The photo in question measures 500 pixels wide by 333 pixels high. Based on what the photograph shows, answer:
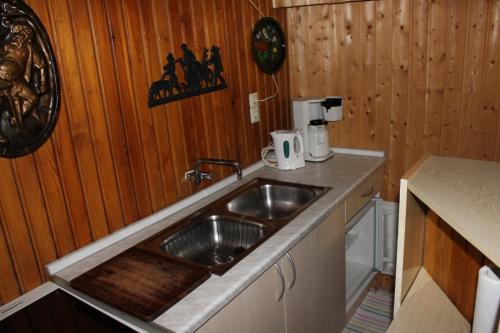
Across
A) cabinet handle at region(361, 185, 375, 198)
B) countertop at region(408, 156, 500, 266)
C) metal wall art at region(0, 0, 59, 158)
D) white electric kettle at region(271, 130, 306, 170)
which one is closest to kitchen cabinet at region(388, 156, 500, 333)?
countertop at region(408, 156, 500, 266)

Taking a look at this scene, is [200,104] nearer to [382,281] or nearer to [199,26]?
[199,26]

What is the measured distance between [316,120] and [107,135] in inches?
49.8

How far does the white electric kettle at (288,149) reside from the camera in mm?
2254

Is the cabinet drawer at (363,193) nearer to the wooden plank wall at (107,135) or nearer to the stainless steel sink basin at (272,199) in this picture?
the stainless steel sink basin at (272,199)

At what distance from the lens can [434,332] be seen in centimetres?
119

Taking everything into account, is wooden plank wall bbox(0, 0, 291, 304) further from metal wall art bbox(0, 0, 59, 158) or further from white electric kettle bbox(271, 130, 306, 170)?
white electric kettle bbox(271, 130, 306, 170)

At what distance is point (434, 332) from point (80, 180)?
4.20ft

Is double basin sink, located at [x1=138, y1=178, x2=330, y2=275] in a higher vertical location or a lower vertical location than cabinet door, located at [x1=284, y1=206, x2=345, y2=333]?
higher

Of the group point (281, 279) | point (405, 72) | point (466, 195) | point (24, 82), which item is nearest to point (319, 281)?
point (281, 279)

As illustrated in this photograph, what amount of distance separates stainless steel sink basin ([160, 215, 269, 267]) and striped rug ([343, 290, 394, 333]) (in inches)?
41.3

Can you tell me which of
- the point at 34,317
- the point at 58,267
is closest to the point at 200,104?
the point at 58,267

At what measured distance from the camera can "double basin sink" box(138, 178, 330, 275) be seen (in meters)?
1.64

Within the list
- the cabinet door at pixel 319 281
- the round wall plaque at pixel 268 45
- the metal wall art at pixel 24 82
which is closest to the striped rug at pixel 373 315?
the cabinet door at pixel 319 281

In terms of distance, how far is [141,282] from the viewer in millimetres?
1315
